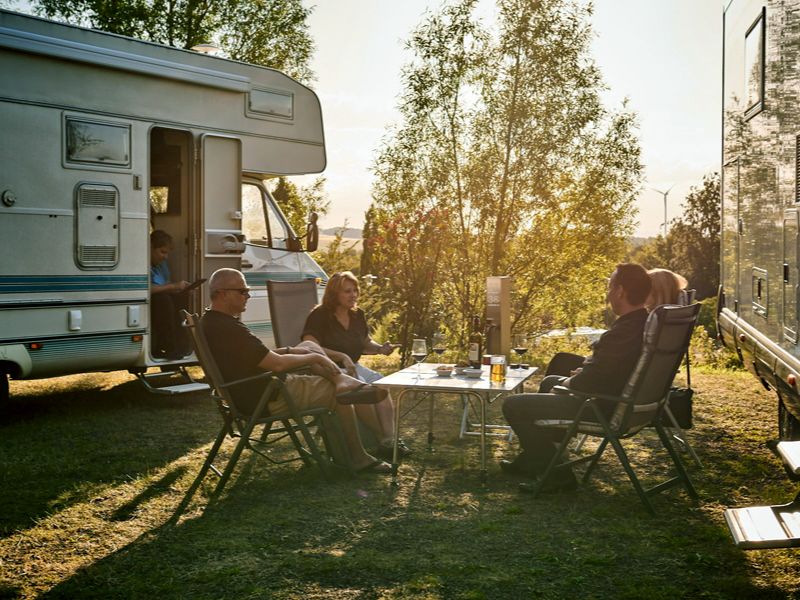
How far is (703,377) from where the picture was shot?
32.3 ft

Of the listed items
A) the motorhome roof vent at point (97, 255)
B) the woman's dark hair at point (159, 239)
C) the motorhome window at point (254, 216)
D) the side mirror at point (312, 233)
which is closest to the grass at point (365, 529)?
the motorhome roof vent at point (97, 255)

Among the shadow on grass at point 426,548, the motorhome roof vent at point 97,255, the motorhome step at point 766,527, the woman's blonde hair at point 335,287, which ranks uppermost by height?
the motorhome roof vent at point 97,255

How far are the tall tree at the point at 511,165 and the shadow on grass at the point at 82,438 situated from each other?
440 centimetres

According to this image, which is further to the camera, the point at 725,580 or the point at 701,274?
the point at 701,274

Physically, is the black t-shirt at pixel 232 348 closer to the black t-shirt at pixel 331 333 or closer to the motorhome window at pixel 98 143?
the black t-shirt at pixel 331 333

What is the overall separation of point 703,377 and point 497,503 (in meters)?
5.76

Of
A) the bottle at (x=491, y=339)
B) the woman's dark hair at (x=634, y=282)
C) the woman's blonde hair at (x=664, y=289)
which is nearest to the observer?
the woman's dark hair at (x=634, y=282)

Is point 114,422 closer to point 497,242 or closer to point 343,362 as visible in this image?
point 343,362

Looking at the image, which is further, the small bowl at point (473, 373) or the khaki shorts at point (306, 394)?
the small bowl at point (473, 373)

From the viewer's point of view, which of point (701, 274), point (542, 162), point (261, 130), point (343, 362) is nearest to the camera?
point (343, 362)

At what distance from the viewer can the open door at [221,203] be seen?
25.6 ft

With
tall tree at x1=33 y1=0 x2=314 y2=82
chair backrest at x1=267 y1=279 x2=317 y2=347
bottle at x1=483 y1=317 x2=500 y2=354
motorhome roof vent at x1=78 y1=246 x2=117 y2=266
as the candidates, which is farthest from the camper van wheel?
tall tree at x1=33 y1=0 x2=314 y2=82

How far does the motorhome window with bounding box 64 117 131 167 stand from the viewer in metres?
6.86

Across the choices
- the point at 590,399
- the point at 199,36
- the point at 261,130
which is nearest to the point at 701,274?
the point at 199,36
